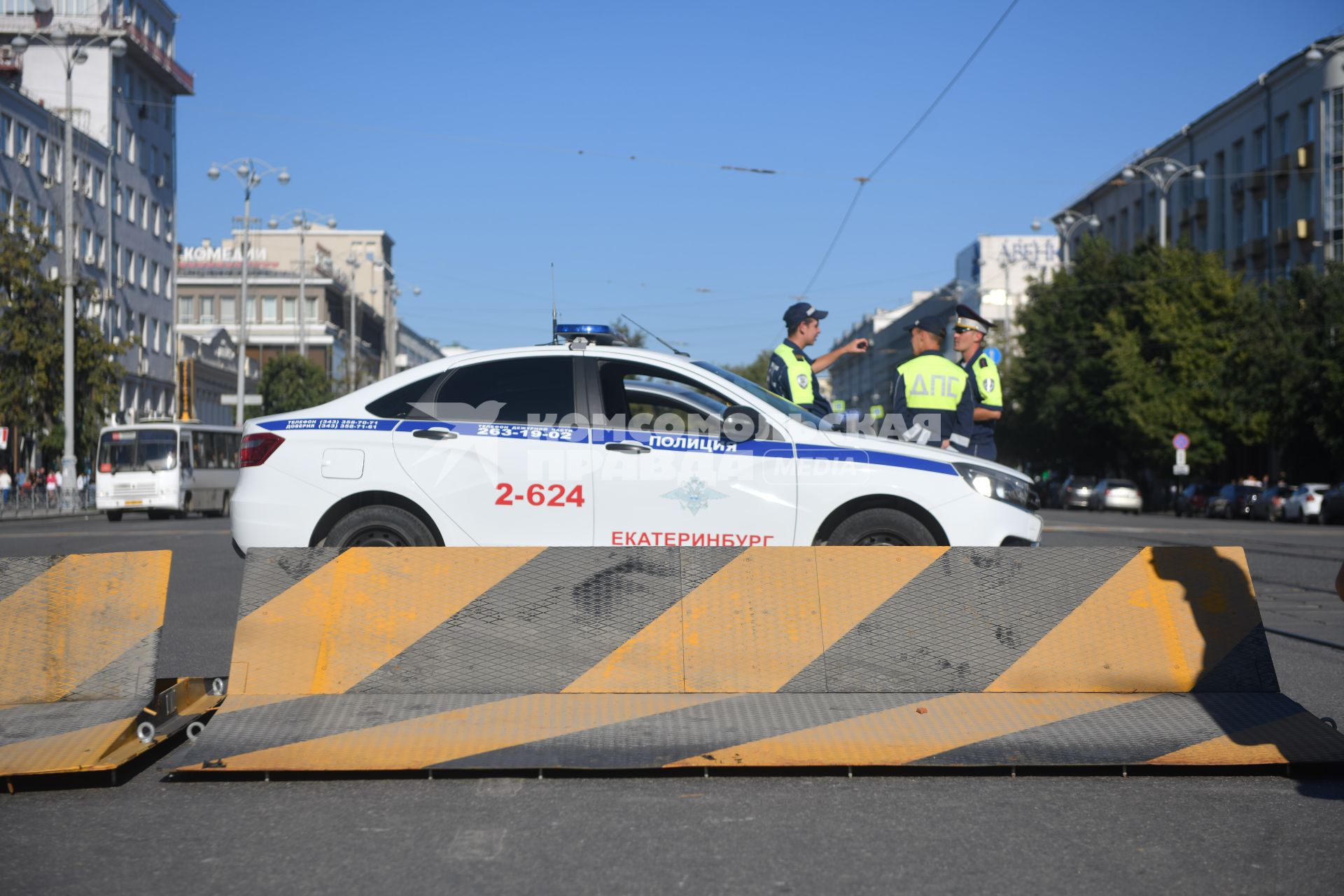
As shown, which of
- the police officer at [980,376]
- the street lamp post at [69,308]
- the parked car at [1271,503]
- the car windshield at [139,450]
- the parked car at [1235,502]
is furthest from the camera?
the parked car at [1235,502]

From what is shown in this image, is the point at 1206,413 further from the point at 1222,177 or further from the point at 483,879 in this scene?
the point at 483,879

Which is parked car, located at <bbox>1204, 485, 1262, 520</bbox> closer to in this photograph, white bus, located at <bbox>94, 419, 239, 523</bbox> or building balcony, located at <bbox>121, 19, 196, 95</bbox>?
white bus, located at <bbox>94, 419, 239, 523</bbox>

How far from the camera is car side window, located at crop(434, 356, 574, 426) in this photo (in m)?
8.52

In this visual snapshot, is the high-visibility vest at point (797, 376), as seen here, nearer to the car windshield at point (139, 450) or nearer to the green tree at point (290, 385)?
the car windshield at point (139, 450)

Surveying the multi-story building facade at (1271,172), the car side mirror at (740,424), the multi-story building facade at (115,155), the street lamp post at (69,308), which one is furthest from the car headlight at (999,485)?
the multi-story building facade at (115,155)

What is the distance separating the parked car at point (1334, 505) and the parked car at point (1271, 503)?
285 centimetres

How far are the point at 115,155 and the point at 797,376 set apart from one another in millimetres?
69440

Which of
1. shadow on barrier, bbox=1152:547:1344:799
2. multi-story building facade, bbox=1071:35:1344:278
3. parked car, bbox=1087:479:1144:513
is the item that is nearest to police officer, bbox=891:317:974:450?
shadow on barrier, bbox=1152:547:1344:799

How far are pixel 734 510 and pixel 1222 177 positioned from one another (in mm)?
66301

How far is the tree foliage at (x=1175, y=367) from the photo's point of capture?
4947cm

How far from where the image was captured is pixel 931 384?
10.6 metres

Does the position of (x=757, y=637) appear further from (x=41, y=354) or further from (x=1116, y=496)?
(x=1116, y=496)

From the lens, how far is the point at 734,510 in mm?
8195

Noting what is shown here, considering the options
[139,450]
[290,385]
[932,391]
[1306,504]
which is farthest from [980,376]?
[290,385]
